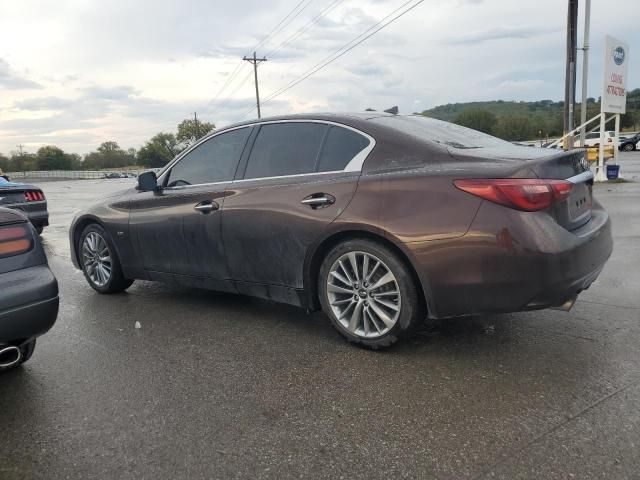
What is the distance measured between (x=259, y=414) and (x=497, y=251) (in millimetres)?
1575

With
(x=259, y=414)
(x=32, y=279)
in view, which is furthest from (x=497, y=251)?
(x=32, y=279)

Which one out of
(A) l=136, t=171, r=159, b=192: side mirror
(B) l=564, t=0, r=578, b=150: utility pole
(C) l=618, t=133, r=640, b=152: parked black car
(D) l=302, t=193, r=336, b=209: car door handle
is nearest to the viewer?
(D) l=302, t=193, r=336, b=209: car door handle

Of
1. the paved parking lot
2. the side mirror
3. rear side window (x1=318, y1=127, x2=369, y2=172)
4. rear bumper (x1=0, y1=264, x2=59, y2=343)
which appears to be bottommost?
the paved parking lot

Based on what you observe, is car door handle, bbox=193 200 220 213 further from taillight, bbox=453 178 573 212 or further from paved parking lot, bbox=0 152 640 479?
taillight, bbox=453 178 573 212

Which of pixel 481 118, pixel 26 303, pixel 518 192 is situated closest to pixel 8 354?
pixel 26 303

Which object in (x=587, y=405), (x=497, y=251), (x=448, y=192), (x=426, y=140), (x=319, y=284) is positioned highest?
(x=426, y=140)

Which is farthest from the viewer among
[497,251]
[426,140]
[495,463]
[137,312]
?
[137,312]

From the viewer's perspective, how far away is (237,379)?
3195 mm

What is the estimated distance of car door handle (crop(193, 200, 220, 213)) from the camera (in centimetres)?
417

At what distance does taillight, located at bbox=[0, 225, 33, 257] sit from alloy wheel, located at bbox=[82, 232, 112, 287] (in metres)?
2.08

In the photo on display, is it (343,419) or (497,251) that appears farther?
(497,251)

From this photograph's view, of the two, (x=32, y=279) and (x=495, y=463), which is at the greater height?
(x=32, y=279)

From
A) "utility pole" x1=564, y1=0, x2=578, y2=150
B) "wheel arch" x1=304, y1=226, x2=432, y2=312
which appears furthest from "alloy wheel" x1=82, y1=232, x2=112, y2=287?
"utility pole" x1=564, y1=0, x2=578, y2=150

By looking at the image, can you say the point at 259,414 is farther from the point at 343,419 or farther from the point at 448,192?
the point at 448,192
